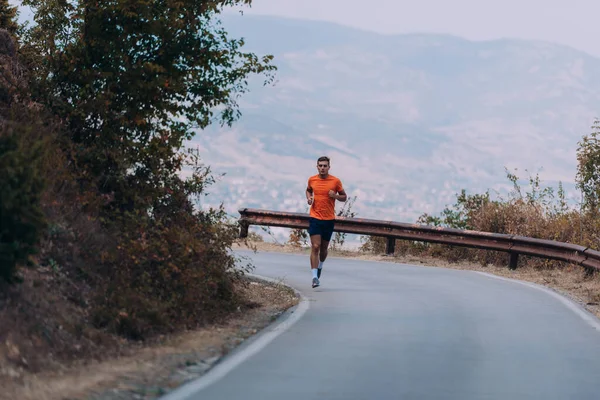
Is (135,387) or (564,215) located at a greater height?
(564,215)

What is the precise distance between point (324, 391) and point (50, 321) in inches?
105

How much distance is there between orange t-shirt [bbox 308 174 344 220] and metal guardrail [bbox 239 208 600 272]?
1.83m

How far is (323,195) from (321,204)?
6.1 inches

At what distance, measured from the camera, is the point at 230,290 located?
1397 centimetres

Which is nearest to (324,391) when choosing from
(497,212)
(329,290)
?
(329,290)

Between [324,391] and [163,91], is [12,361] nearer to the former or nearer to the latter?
[324,391]

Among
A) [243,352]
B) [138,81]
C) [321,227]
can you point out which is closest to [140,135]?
[138,81]

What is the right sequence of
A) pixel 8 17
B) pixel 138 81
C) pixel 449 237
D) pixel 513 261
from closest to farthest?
pixel 138 81 < pixel 8 17 < pixel 513 261 < pixel 449 237

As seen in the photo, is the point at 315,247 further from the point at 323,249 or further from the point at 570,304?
the point at 570,304

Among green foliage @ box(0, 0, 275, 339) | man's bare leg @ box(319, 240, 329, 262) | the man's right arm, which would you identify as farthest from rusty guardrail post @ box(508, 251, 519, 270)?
green foliage @ box(0, 0, 275, 339)

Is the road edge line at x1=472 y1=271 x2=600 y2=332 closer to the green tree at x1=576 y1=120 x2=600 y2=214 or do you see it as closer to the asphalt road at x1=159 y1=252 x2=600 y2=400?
the asphalt road at x1=159 y1=252 x2=600 y2=400

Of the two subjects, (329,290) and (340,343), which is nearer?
(340,343)

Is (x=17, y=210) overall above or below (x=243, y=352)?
above

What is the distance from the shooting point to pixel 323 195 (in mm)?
17547
